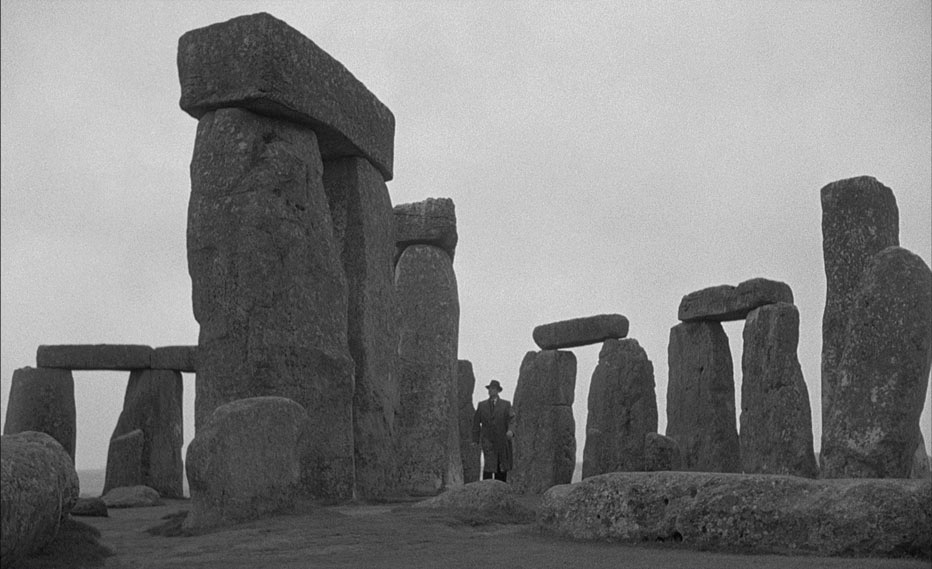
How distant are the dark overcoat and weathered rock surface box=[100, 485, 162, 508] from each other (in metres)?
4.46

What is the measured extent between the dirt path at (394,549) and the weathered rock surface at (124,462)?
8.56m

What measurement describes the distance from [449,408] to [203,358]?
247 inches

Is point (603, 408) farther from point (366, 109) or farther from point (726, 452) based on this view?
point (366, 109)

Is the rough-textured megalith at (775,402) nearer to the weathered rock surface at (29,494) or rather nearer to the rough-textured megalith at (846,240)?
the rough-textured megalith at (846,240)

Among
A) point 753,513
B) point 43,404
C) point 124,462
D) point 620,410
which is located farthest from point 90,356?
point 753,513

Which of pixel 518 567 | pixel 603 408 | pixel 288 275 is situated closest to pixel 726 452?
pixel 603 408

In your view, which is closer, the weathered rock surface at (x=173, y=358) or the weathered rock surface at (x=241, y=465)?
the weathered rock surface at (x=241, y=465)

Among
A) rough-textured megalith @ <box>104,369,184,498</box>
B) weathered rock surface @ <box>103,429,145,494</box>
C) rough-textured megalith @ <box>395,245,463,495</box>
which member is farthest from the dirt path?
rough-textured megalith @ <box>104,369,184,498</box>

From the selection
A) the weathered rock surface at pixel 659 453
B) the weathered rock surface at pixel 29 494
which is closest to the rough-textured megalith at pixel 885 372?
the weathered rock surface at pixel 659 453

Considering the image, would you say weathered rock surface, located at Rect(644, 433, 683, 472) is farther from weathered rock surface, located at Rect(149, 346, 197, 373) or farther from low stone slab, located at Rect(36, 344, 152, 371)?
low stone slab, located at Rect(36, 344, 152, 371)

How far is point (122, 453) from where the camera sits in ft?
54.0

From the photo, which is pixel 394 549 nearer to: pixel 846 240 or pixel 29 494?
pixel 29 494

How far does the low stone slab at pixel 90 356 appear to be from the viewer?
719 inches

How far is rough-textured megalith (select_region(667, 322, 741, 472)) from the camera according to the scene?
52.8 feet
